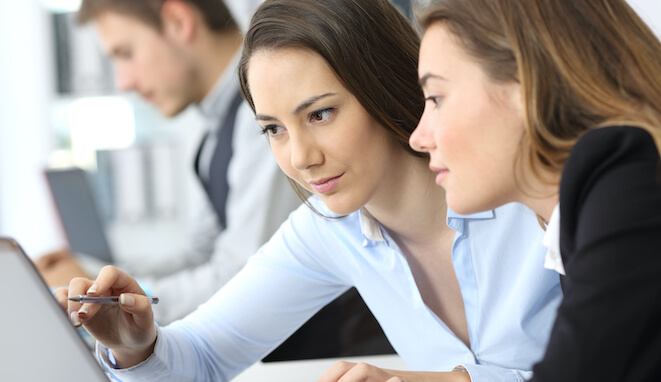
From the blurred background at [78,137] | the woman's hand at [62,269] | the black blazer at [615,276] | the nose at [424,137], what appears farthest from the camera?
the blurred background at [78,137]

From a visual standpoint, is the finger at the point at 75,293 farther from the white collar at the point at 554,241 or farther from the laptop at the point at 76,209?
the laptop at the point at 76,209

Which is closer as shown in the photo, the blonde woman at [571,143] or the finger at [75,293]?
the blonde woman at [571,143]

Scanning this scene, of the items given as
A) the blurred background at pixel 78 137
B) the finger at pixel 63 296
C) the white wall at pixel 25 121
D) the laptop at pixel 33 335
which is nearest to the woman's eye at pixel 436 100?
the laptop at pixel 33 335

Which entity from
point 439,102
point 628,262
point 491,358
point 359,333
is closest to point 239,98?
point 359,333

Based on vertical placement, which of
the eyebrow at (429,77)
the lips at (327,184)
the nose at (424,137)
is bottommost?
the lips at (327,184)

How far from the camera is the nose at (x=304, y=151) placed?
1.14 metres

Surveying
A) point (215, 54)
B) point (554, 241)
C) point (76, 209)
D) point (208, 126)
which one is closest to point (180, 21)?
point (215, 54)

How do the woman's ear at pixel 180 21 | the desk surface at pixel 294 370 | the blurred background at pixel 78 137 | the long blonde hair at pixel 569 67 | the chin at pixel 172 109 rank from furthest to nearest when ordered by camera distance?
the blurred background at pixel 78 137, the chin at pixel 172 109, the woman's ear at pixel 180 21, the desk surface at pixel 294 370, the long blonde hair at pixel 569 67

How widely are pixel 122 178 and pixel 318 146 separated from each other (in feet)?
10.4

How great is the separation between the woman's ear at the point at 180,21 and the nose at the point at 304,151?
5.09 feet

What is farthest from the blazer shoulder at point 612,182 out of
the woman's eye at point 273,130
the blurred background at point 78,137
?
the blurred background at point 78,137

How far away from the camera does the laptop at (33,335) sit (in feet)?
2.50

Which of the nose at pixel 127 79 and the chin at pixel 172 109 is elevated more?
the nose at pixel 127 79

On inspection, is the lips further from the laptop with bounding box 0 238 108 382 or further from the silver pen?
the laptop with bounding box 0 238 108 382
